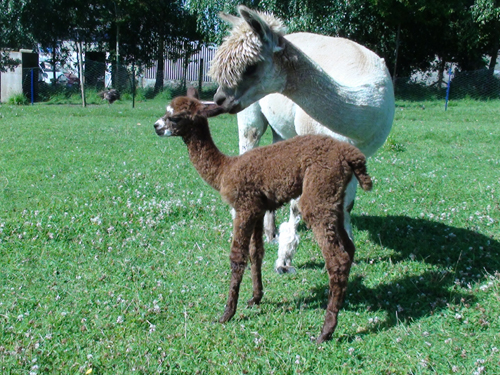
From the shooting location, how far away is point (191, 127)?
3766 millimetres

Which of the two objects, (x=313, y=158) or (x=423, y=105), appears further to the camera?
(x=423, y=105)

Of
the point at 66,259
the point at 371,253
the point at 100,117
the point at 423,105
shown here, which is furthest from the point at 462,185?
the point at 423,105

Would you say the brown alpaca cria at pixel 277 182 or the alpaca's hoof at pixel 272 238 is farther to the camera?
the alpaca's hoof at pixel 272 238

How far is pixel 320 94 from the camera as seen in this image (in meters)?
3.84

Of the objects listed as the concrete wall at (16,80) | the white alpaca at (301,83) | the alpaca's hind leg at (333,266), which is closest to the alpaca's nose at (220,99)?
the white alpaca at (301,83)

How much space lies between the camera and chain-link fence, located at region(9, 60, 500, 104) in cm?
2356

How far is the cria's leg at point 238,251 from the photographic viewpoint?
361 centimetres

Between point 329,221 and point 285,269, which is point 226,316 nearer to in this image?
point 329,221

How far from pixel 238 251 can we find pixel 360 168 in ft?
3.43

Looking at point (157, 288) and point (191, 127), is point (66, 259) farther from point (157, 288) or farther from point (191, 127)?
point (191, 127)

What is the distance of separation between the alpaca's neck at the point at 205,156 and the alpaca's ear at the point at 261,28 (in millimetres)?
765

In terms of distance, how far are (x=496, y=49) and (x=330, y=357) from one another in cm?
2764

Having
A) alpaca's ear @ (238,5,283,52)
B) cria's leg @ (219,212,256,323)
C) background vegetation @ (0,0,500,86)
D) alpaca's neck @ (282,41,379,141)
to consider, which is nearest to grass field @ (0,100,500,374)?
cria's leg @ (219,212,256,323)

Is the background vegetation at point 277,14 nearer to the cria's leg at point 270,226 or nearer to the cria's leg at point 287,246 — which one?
the cria's leg at point 270,226
